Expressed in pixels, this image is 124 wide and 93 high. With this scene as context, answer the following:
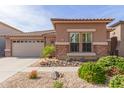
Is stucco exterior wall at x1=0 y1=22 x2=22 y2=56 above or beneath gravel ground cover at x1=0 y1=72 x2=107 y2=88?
above

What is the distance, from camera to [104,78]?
31.1 feet

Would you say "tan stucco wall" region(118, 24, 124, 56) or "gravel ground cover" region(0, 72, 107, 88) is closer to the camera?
"gravel ground cover" region(0, 72, 107, 88)

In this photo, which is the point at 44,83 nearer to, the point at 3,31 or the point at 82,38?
the point at 82,38

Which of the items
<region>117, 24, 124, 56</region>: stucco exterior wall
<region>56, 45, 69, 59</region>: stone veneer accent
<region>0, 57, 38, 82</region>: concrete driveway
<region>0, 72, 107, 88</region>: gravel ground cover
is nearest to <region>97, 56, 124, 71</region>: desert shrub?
<region>0, 72, 107, 88</region>: gravel ground cover

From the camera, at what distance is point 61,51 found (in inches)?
741

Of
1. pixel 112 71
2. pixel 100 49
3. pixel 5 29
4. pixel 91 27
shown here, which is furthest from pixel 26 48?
pixel 112 71

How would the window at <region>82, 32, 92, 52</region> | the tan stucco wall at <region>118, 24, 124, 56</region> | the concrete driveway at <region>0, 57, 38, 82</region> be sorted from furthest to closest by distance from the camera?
the tan stucco wall at <region>118, 24, 124, 56</region> → the window at <region>82, 32, 92, 52</region> → the concrete driveway at <region>0, 57, 38, 82</region>

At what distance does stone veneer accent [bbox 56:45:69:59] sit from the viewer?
61.4ft

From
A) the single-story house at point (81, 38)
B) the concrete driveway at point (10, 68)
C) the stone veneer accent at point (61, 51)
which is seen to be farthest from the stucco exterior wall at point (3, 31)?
the single-story house at point (81, 38)

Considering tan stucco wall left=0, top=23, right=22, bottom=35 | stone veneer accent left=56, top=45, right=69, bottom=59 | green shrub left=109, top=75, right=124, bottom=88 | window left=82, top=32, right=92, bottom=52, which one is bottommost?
green shrub left=109, top=75, right=124, bottom=88

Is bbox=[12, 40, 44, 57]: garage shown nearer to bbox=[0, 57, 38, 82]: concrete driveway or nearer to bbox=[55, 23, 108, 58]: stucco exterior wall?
bbox=[0, 57, 38, 82]: concrete driveway

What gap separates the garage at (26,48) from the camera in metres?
27.7
